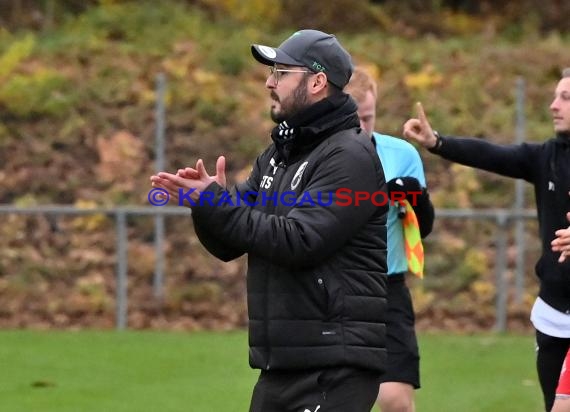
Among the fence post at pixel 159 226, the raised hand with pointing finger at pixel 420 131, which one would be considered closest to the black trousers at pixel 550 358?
the raised hand with pointing finger at pixel 420 131

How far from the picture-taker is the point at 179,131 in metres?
14.3

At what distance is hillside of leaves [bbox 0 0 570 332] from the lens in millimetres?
12781

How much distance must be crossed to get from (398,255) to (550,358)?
0.93m

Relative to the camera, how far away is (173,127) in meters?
14.3

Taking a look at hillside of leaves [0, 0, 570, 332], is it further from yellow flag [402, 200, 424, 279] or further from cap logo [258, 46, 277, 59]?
cap logo [258, 46, 277, 59]

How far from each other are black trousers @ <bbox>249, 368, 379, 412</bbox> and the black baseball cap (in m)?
1.07

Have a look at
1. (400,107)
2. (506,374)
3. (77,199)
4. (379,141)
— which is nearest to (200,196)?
(379,141)

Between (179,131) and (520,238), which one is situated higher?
(179,131)

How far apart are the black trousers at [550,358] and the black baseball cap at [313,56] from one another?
210 cm

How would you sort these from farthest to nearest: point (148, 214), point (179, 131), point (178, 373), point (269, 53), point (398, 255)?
point (179, 131) → point (148, 214) → point (178, 373) → point (398, 255) → point (269, 53)

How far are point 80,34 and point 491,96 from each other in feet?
17.9

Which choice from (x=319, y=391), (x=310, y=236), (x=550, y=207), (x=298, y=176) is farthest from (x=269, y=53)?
(x=550, y=207)

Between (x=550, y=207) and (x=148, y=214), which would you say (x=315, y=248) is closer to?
(x=550, y=207)

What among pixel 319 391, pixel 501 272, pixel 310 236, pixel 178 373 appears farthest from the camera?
pixel 501 272
